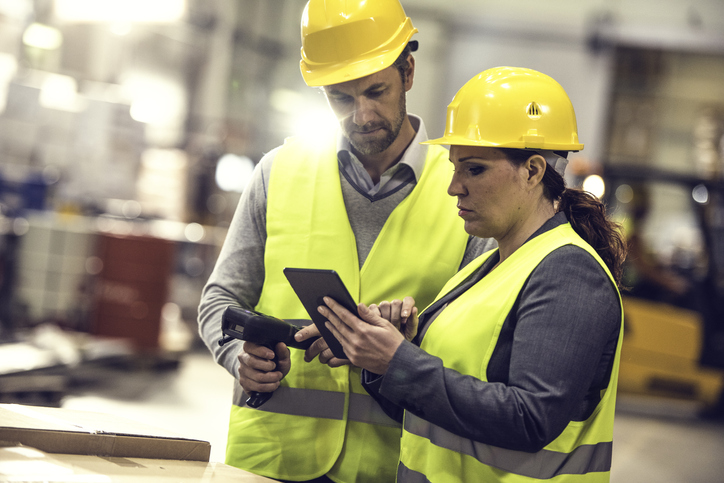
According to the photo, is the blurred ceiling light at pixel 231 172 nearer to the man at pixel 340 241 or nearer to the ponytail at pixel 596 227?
the man at pixel 340 241

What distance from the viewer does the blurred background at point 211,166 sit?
703 cm

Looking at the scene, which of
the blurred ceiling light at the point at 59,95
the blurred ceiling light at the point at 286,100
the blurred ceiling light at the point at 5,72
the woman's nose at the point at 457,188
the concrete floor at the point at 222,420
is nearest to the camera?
the woman's nose at the point at 457,188

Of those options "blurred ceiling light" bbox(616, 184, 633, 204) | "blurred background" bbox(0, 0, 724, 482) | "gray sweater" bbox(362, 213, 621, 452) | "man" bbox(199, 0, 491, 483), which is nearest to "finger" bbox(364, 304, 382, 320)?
"gray sweater" bbox(362, 213, 621, 452)

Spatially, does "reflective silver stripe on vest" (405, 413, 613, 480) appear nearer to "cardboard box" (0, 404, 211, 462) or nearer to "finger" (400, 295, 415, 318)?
"finger" (400, 295, 415, 318)

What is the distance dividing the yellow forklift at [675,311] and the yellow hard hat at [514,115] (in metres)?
6.19

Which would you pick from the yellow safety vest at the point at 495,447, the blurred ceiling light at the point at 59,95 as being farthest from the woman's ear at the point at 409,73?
the blurred ceiling light at the point at 59,95

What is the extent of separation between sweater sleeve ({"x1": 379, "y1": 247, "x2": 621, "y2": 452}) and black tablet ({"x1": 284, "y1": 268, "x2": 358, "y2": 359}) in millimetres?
193

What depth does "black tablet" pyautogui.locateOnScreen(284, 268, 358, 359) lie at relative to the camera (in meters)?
1.55

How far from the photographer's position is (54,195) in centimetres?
807

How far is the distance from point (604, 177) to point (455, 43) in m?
6.19

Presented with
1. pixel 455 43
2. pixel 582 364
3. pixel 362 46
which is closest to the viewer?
pixel 582 364

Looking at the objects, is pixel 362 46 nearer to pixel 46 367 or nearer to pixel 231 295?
pixel 231 295

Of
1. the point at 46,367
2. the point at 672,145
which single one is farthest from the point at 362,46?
the point at 672,145

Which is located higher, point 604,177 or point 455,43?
point 455,43
